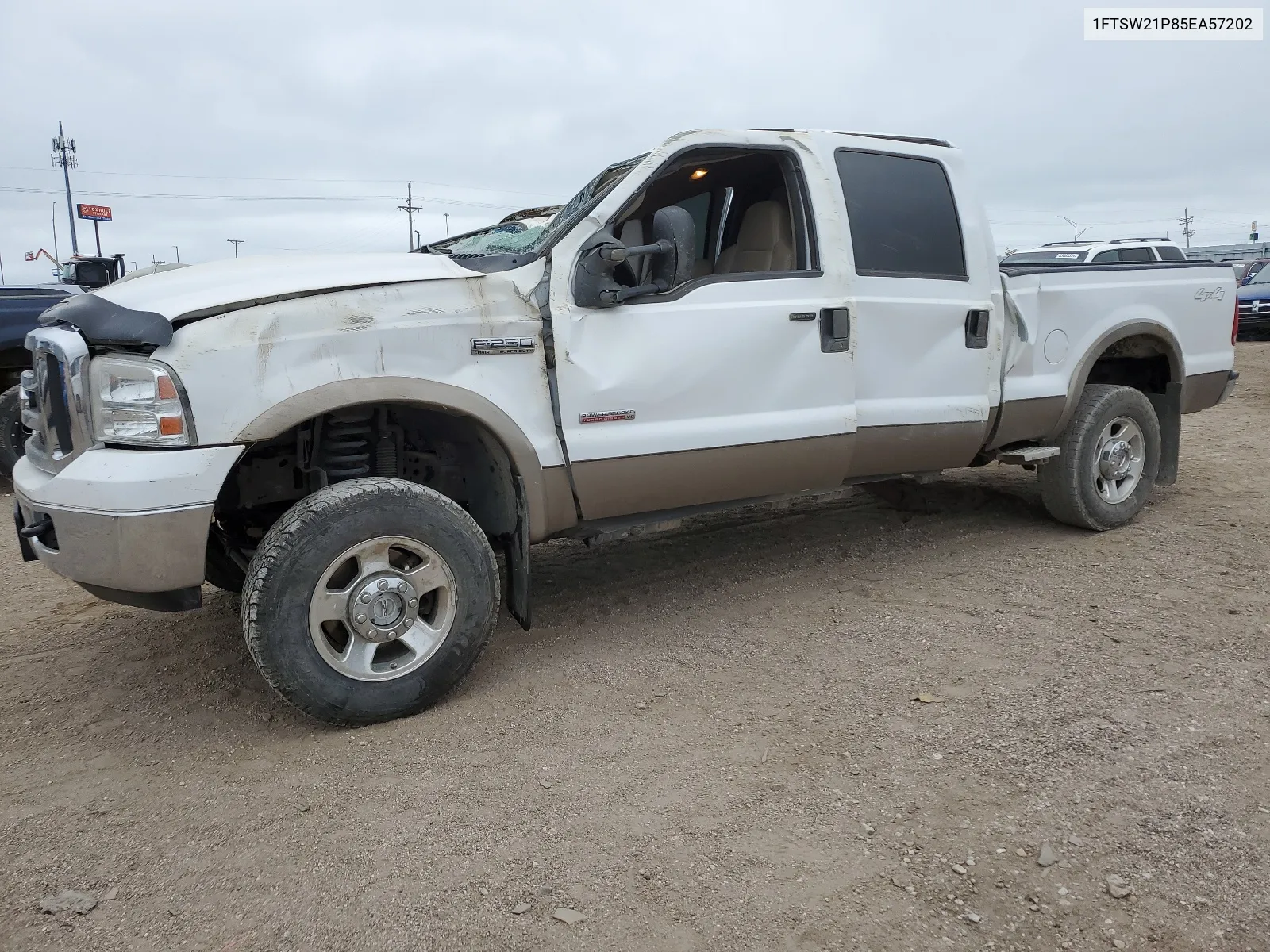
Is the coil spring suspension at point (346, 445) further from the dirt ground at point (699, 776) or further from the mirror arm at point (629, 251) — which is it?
the mirror arm at point (629, 251)

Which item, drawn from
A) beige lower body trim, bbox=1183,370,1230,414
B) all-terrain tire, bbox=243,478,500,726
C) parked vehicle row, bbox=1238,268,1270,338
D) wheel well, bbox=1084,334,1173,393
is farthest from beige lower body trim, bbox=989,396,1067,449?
parked vehicle row, bbox=1238,268,1270,338

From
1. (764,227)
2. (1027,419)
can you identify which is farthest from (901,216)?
(1027,419)

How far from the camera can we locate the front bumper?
9.65 ft

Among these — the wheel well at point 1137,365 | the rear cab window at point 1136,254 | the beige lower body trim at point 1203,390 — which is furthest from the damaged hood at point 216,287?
the rear cab window at point 1136,254

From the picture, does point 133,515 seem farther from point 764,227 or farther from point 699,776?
point 764,227

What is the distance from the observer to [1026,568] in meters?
4.86

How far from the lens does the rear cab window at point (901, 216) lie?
14.2ft

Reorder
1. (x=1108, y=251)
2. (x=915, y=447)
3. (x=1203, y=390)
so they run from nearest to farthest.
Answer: (x=915, y=447) < (x=1203, y=390) < (x=1108, y=251)

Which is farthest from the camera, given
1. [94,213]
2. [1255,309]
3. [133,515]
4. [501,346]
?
[94,213]

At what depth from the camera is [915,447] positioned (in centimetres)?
459

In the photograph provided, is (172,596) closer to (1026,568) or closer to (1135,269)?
(1026,568)

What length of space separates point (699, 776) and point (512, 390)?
4.94 feet

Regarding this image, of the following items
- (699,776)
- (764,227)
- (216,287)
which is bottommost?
(699,776)

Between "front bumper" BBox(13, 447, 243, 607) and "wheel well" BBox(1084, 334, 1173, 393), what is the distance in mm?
4691
